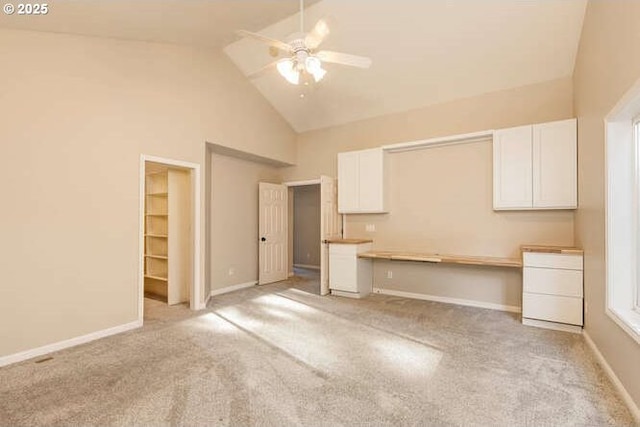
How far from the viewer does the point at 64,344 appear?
2.99m

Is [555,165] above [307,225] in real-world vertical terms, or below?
above

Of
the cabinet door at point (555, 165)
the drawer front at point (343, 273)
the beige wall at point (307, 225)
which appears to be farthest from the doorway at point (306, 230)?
the cabinet door at point (555, 165)

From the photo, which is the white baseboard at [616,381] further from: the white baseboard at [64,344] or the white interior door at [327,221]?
the white baseboard at [64,344]

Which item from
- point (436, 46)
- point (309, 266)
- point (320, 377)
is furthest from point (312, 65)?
point (309, 266)

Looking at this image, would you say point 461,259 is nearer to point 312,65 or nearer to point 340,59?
point 340,59

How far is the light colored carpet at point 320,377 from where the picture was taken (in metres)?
1.94

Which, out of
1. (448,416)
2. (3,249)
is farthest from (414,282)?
(3,249)

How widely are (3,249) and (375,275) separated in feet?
15.3

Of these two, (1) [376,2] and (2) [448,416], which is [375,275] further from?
(1) [376,2]

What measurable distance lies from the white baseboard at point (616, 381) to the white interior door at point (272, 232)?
15.7 feet

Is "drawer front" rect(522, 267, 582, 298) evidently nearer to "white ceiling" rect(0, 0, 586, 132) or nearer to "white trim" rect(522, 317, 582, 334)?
"white trim" rect(522, 317, 582, 334)

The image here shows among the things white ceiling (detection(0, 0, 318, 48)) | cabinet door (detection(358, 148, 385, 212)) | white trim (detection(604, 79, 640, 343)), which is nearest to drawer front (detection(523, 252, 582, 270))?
white trim (detection(604, 79, 640, 343))

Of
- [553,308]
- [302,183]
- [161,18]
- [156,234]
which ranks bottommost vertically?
[553,308]

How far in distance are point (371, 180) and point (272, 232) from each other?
7.74 feet
